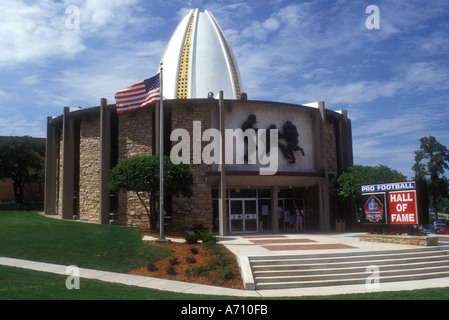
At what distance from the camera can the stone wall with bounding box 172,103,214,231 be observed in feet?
75.7

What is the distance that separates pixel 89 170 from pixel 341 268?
18.5 metres

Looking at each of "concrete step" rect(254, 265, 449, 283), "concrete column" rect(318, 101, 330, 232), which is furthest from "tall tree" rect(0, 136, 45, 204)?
"concrete step" rect(254, 265, 449, 283)

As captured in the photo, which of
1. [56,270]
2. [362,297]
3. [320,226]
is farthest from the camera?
[320,226]

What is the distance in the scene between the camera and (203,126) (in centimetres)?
2380

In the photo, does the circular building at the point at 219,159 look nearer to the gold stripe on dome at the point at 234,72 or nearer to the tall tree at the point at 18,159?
the gold stripe on dome at the point at 234,72

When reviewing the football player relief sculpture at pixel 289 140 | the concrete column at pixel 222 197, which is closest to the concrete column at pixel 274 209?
the football player relief sculpture at pixel 289 140

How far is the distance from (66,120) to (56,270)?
17.1 meters

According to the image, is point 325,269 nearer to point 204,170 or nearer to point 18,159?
point 204,170

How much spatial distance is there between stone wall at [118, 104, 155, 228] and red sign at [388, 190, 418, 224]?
13827 mm

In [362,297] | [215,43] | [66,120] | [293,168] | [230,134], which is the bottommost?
[362,297]

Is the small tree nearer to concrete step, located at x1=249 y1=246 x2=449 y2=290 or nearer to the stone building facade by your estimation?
→ the stone building facade

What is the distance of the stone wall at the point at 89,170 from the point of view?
82.8 feet
